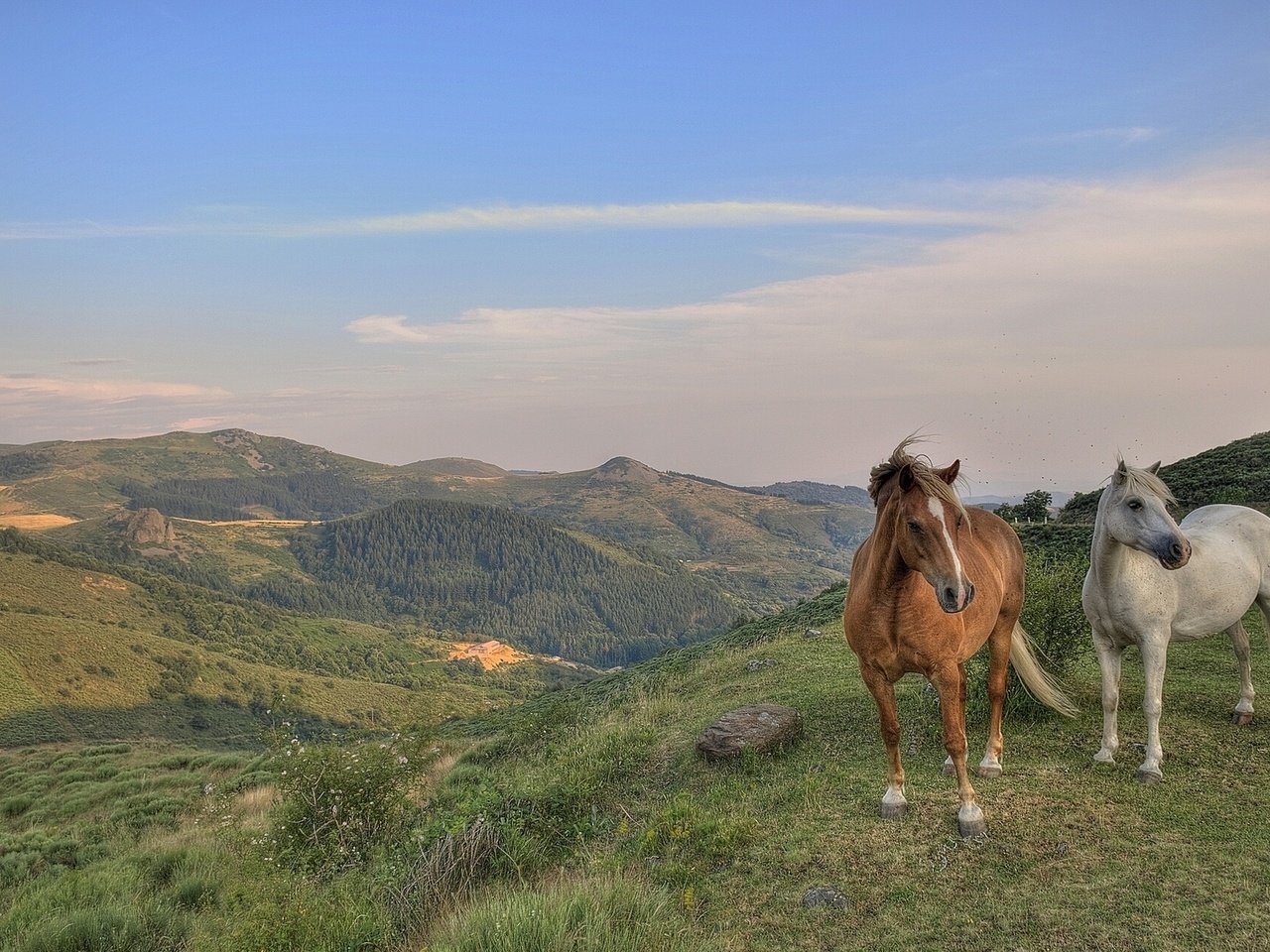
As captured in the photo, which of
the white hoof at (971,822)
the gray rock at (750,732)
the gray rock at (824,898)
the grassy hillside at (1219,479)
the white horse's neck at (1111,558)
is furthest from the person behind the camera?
the grassy hillside at (1219,479)

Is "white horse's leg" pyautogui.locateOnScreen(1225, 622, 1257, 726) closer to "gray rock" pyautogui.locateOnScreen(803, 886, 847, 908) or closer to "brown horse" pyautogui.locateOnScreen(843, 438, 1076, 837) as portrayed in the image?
"brown horse" pyautogui.locateOnScreen(843, 438, 1076, 837)


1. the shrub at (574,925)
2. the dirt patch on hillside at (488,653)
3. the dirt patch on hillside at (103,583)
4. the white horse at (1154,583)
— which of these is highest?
the white horse at (1154,583)

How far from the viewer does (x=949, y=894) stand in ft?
16.5

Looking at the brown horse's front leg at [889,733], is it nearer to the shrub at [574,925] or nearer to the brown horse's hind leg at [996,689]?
the brown horse's hind leg at [996,689]

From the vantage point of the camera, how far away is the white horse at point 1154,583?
252 inches

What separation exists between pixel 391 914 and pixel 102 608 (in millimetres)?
148103

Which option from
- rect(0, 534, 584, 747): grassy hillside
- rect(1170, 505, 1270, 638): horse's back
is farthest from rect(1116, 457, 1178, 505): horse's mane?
rect(0, 534, 584, 747): grassy hillside

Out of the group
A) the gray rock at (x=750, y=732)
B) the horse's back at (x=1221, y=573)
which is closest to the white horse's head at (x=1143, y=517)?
the horse's back at (x=1221, y=573)

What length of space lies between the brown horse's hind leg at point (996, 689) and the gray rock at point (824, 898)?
2.32m

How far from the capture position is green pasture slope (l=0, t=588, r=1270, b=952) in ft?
15.0

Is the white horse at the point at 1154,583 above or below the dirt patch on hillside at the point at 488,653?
above

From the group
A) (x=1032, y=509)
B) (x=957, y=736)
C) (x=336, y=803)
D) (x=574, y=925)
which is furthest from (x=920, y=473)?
(x=1032, y=509)

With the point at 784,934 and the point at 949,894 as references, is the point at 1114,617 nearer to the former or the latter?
the point at 949,894

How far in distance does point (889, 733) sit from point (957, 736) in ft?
1.79
